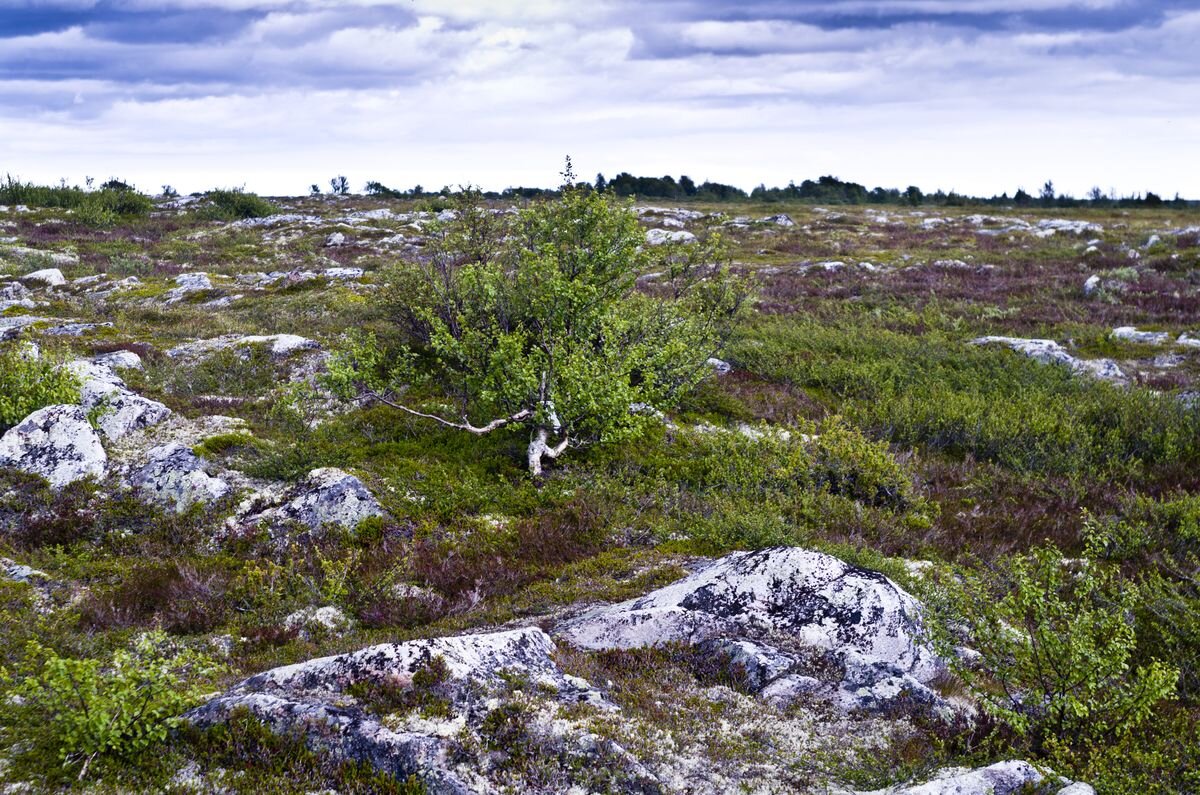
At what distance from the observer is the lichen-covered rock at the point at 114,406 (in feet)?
44.1

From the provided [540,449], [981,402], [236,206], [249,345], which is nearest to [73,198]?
[236,206]

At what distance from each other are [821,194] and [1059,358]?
328 feet

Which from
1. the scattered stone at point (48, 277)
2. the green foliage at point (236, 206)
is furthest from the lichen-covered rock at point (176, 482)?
the green foliage at point (236, 206)

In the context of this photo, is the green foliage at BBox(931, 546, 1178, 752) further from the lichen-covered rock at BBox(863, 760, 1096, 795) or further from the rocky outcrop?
the rocky outcrop

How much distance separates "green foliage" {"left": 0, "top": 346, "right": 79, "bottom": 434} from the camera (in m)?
12.6

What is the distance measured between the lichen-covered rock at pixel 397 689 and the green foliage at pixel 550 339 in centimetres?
624

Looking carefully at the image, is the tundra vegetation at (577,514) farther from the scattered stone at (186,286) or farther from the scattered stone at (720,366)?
the scattered stone at (186,286)

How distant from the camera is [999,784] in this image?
15.8ft

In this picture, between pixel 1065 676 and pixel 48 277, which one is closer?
pixel 1065 676

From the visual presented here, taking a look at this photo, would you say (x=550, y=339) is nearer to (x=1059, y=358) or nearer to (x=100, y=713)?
(x=100, y=713)

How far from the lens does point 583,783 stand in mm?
5047

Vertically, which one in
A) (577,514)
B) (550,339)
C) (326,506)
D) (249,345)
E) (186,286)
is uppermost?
(186,286)

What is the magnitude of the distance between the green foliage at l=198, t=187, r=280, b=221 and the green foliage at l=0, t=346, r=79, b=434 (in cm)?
5925

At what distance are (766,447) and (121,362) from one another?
16.1 m
